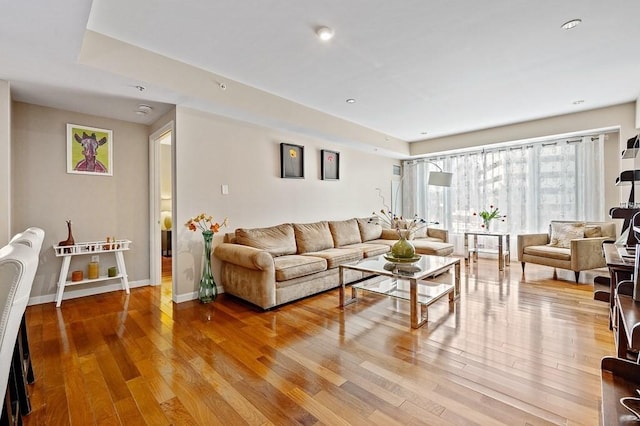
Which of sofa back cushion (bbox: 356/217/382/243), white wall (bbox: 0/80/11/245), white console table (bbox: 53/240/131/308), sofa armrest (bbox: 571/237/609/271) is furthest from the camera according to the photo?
sofa back cushion (bbox: 356/217/382/243)

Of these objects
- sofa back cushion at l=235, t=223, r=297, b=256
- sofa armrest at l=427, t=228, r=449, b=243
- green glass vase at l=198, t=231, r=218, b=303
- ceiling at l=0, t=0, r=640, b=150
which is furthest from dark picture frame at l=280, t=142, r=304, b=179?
sofa armrest at l=427, t=228, r=449, b=243

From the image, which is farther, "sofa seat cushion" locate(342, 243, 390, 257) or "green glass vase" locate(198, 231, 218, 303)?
"sofa seat cushion" locate(342, 243, 390, 257)

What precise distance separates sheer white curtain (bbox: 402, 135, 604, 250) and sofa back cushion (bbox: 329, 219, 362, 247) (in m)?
2.49

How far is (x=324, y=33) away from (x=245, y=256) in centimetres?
221

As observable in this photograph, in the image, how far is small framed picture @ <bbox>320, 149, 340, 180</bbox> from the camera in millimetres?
5176

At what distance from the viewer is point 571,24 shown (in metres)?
2.37

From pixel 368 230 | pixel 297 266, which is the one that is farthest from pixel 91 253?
pixel 368 230

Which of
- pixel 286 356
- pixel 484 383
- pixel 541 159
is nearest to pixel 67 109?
pixel 286 356

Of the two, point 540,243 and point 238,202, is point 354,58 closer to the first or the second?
point 238,202

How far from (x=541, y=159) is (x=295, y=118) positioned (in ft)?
14.7

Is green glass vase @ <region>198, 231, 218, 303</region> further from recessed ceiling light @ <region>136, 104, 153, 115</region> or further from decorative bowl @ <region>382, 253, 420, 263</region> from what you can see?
decorative bowl @ <region>382, 253, 420, 263</region>

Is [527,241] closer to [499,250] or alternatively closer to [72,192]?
[499,250]

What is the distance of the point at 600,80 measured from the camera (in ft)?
11.3

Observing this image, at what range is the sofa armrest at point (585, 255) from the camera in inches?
157
